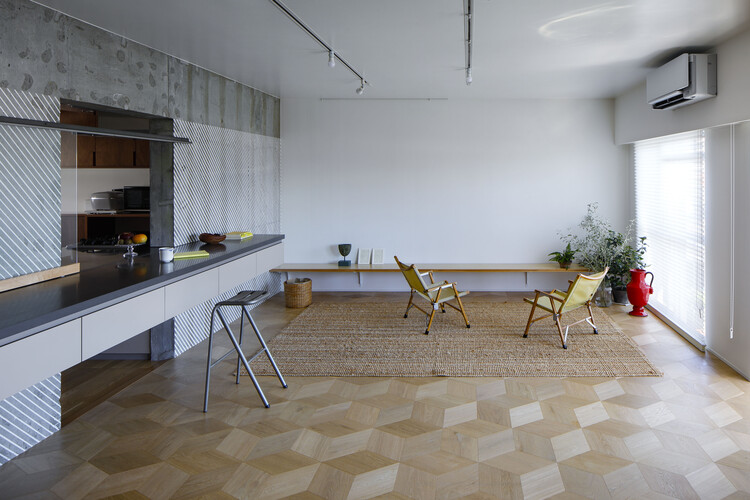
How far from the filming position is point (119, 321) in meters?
3.10

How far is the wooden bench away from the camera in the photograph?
25.1ft

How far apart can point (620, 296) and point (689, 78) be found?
10.9 ft

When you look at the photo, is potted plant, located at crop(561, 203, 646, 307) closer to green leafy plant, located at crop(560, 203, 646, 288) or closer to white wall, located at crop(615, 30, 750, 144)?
green leafy plant, located at crop(560, 203, 646, 288)

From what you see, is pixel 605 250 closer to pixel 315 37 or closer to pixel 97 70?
pixel 315 37

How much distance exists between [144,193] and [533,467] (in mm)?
5779

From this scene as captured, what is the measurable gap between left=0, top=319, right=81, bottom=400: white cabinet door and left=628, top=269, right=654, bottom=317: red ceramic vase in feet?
19.8

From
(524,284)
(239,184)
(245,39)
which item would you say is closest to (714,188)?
(524,284)

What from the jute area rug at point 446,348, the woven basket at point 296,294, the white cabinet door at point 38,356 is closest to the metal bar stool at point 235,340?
the jute area rug at point 446,348

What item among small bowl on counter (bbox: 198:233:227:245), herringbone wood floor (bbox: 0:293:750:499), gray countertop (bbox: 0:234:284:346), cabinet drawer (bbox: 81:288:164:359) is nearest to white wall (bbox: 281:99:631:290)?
small bowl on counter (bbox: 198:233:227:245)

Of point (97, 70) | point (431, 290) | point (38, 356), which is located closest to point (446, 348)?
point (431, 290)

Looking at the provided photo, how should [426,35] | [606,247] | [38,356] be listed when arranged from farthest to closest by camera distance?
[606,247], [426,35], [38,356]

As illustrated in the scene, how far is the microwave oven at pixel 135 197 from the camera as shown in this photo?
22.4 feet

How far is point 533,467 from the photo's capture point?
3.09 meters

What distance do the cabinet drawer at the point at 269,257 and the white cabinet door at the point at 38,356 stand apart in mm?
3064
